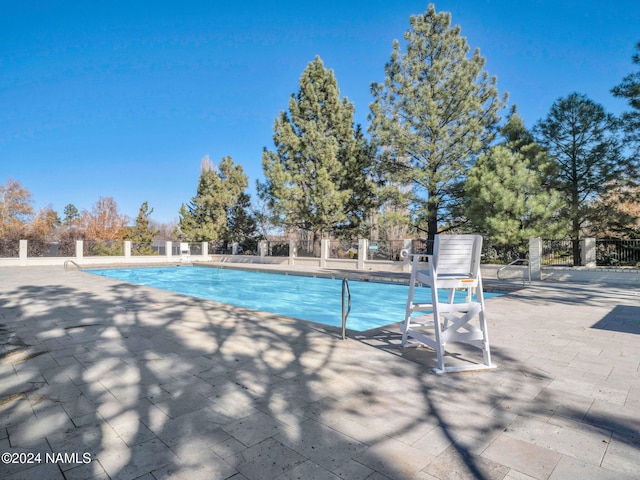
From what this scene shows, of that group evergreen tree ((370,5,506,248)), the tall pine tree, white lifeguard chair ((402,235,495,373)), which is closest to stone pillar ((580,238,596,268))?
the tall pine tree

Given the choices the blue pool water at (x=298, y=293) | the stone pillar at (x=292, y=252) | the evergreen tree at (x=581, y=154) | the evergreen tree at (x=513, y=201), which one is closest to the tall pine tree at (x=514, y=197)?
the evergreen tree at (x=513, y=201)

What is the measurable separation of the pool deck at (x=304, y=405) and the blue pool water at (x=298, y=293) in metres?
3.58

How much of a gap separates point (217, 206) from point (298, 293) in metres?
14.1

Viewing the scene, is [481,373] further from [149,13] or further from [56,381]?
[149,13]

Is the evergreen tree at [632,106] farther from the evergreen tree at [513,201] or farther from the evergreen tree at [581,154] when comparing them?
the evergreen tree at [513,201]

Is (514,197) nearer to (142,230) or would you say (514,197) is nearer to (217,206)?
(217,206)

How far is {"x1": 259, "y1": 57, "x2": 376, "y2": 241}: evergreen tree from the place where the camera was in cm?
1797

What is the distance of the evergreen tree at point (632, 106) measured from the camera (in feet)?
38.7

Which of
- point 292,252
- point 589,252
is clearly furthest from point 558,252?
point 292,252

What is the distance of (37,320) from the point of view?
15.8 feet

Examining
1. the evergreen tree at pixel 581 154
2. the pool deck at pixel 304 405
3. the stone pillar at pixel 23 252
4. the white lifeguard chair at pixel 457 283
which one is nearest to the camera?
the pool deck at pixel 304 405

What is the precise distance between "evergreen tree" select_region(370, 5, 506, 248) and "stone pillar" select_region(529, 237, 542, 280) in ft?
12.6

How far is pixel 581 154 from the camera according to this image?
13375mm

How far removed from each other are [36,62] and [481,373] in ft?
68.2
